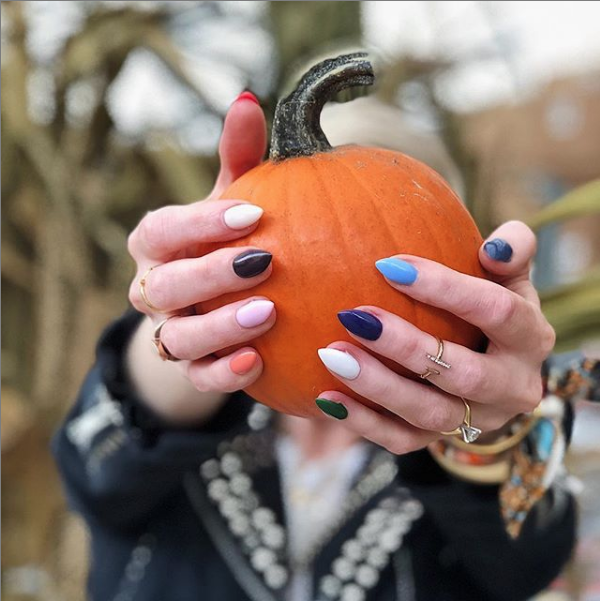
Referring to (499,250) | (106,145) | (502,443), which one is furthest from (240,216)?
(106,145)

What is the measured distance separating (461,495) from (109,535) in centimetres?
34

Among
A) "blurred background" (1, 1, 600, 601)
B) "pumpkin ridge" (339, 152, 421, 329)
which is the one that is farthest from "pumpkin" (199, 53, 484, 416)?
"blurred background" (1, 1, 600, 601)

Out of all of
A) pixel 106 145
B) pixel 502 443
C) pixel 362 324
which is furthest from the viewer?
pixel 106 145

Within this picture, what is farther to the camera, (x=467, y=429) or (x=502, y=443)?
(x=502, y=443)

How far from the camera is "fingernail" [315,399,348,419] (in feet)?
1.12

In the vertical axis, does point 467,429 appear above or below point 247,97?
below

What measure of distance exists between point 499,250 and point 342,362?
99 mm

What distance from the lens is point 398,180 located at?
1.20 feet

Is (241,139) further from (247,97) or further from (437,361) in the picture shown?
(437,361)

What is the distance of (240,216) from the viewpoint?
34cm

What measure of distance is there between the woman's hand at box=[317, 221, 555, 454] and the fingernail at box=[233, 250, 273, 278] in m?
0.04

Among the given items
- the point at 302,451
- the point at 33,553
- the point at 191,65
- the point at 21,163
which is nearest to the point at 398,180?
the point at 302,451

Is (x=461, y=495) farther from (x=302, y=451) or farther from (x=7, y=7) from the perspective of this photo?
(x=7, y=7)

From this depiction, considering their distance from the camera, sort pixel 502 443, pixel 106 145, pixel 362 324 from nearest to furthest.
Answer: pixel 362 324 < pixel 502 443 < pixel 106 145
